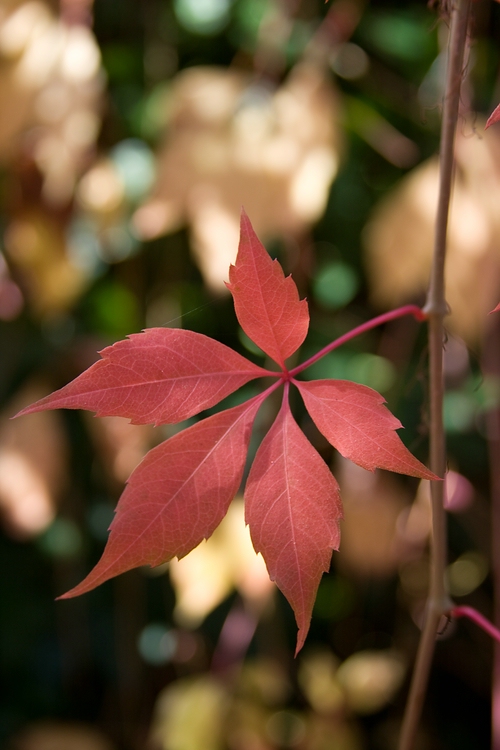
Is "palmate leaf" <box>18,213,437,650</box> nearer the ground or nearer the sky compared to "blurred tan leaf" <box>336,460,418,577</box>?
nearer the sky

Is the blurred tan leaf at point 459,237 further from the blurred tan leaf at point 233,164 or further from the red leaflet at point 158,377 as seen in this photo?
the red leaflet at point 158,377

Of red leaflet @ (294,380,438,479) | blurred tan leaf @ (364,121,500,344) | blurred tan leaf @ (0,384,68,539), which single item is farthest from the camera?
blurred tan leaf @ (0,384,68,539)

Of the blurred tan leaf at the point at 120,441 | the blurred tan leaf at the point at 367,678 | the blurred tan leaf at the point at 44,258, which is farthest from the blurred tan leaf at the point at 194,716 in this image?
the blurred tan leaf at the point at 44,258

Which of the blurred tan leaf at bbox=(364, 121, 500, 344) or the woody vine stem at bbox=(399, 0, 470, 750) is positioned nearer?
the woody vine stem at bbox=(399, 0, 470, 750)

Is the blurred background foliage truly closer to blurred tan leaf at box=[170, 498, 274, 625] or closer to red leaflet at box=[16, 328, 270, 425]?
blurred tan leaf at box=[170, 498, 274, 625]

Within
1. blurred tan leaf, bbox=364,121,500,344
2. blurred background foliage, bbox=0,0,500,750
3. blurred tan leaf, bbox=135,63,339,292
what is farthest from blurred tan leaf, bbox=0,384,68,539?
blurred tan leaf, bbox=364,121,500,344

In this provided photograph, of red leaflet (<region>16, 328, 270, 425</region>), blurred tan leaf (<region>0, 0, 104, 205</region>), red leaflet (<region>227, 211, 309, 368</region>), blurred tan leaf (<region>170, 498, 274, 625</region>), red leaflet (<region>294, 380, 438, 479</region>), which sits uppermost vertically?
blurred tan leaf (<region>0, 0, 104, 205</region>)

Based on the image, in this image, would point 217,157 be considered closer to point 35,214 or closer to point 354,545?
point 35,214
